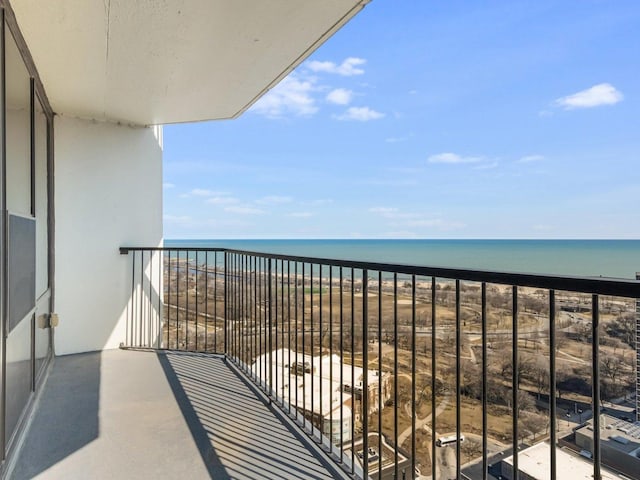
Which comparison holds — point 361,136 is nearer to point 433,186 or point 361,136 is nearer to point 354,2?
point 433,186

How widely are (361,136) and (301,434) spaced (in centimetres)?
3045

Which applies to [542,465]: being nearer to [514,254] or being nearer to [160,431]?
[160,431]

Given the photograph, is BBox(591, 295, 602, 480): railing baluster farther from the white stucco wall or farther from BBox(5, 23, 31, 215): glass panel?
the white stucco wall

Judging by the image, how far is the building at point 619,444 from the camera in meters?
0.85

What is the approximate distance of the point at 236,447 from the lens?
73.6 inches

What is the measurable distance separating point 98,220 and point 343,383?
2910 millimetres

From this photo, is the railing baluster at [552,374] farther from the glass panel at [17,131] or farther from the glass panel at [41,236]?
the glass panel at [41,236]

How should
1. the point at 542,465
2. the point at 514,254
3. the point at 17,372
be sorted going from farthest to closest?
the point at 514,254 → the point at 17,372 → the point at 542,465

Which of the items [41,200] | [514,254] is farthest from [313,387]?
[514,254]

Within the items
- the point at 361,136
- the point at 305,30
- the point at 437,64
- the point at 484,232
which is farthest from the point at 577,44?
the point at 305,30

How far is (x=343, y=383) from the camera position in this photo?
6.93 ft

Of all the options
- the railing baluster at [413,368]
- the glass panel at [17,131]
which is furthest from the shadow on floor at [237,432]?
the glass panel at [17,131]

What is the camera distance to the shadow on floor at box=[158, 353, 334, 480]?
66.4 inches

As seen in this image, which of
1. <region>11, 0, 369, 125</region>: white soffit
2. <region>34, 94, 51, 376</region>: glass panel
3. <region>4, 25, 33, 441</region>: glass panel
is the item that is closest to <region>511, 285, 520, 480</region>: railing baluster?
<region>11, 0, 369, 125</region>: white soffit
